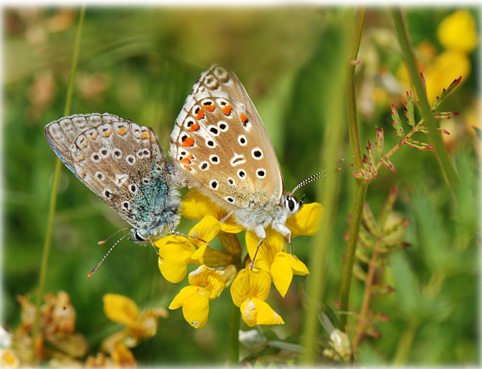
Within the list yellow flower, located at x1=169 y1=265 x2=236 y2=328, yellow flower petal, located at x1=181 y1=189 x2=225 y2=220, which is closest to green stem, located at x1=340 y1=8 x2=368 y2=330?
yellow flower, located at x1=169 y1=265 x2=236 y2=328

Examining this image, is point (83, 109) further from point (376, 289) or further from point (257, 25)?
point (376, 289)

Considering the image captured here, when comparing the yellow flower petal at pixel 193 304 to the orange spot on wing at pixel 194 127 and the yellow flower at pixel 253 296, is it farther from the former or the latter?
the orange spot on wing at pixel 194 127

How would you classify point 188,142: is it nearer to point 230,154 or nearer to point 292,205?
point 230,154

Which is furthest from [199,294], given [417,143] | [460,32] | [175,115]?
[460,32]

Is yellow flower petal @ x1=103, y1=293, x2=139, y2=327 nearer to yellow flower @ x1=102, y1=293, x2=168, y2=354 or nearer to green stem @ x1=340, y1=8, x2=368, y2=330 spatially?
yellow flower @ x1=102, y1=293, x2=168, y2=354

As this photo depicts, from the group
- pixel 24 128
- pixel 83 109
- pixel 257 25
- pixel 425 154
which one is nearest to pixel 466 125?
pixel 425 154

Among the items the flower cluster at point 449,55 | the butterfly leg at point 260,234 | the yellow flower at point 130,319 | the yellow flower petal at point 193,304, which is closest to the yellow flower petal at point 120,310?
the yellow flower at point 130,319
